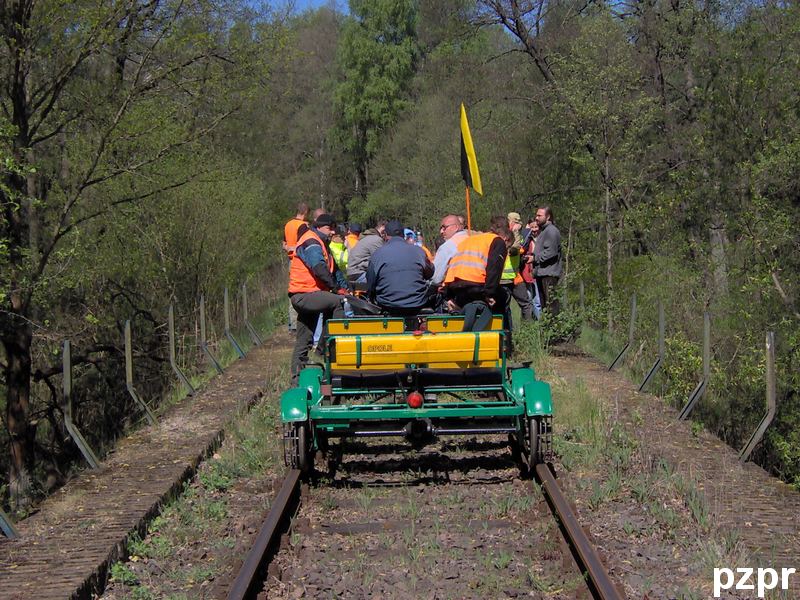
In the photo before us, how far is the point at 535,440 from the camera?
7.56 meters

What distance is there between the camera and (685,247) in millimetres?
16531

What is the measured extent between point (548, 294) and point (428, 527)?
781 centimetres

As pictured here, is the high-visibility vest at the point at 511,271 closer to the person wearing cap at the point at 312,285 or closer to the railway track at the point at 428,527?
the person wearing cap at the point at 312,285

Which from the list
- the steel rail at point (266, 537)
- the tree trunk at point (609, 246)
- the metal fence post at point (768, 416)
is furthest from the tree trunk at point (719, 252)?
the steel rail at point (266, 537)

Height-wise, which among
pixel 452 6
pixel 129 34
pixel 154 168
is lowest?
pixel 154 168

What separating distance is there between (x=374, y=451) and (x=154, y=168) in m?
8.86

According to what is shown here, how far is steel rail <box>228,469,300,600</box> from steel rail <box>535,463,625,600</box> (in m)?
1.91

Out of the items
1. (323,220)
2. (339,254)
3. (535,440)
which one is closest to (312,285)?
(323,220)

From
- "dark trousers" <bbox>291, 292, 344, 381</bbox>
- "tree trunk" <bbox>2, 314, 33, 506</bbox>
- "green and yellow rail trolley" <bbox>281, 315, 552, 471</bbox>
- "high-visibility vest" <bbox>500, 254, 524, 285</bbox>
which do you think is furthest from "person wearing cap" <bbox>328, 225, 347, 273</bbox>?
"green and yellow rail trolley" <bbox>281, 315, 552, 471</bbox>

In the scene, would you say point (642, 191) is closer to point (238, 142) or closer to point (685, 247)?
point (685, 247)

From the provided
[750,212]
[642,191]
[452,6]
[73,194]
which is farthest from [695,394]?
[452,6]

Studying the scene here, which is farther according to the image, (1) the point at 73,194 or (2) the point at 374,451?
(1) the point at 73,194

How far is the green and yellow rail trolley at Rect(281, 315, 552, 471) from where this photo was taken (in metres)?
7.61

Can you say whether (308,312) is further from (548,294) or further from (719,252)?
(719,252)
